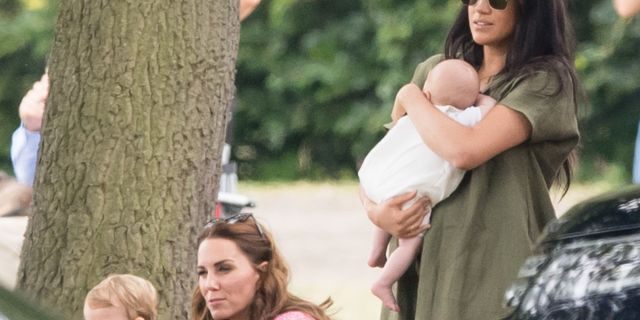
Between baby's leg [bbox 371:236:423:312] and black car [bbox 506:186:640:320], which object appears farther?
baby's leg [bbox 371:236:423:312]

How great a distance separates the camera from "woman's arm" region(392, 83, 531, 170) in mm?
5637

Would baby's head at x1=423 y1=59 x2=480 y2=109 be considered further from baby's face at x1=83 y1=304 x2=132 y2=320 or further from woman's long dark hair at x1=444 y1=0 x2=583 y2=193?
baby's face at x1=83 y1=304 x2=132 y2=320

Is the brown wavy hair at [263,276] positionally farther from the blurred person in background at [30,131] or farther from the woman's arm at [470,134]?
the blurred person in background at [30,131]

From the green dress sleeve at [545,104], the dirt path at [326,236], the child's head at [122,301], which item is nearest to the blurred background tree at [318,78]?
the dirt path at [326,236]

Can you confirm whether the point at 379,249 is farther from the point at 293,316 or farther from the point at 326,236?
the point at 326,236

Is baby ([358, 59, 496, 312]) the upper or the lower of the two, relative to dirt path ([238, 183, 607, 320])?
upper

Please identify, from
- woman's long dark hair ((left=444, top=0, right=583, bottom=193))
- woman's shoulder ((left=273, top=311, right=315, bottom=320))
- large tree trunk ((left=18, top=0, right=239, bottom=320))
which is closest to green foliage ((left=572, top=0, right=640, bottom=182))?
large tree trunk ((left=18, top=0, right=239, bottom=320))

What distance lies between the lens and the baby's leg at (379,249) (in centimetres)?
595

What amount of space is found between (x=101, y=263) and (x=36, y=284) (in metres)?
0.28

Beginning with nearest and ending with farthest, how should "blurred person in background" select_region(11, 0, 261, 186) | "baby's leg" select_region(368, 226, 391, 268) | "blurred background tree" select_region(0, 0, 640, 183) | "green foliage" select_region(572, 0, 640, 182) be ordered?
1. "baby's leg" select_region(368, 226, 391, 268)
2. "blurred person in background" select_region(11, 0, 261, 186)
3. "green foliage" select_region(572, 0, 640, 182)
4. "blurred background tree" select_region(0, 0, 640, 183)

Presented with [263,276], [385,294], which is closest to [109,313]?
[263,276]

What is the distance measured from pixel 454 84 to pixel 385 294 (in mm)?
654

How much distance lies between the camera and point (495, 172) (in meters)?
5.80

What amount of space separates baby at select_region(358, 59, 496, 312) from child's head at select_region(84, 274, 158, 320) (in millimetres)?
675
